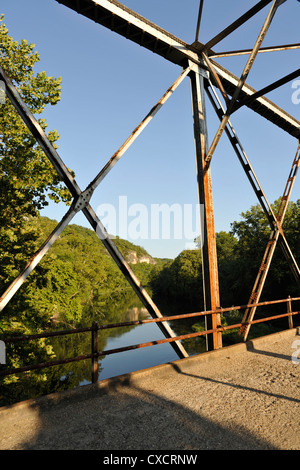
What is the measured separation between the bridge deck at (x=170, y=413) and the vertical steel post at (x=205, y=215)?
104 cm

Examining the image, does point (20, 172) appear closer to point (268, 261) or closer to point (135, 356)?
point (268, 261)

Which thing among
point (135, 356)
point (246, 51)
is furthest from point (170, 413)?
point (135, 356)

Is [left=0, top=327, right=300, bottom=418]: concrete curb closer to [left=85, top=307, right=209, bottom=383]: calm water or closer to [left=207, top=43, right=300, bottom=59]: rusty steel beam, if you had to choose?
[left=207, top=43, right=300, bottom=59]: rusty steel beam

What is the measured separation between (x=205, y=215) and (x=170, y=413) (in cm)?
360

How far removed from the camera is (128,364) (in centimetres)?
2252

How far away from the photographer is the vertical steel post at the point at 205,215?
17.8 feet

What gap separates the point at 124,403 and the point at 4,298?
6.35ft

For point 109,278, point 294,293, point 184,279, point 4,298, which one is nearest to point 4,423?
point 4,298

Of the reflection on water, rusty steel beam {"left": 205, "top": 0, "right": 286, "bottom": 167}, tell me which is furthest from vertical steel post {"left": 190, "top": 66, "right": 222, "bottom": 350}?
the reflection on water

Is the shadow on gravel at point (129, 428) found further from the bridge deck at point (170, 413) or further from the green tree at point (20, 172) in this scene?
the green tree at point (20, 172)

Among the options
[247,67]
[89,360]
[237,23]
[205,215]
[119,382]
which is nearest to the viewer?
[119,382]

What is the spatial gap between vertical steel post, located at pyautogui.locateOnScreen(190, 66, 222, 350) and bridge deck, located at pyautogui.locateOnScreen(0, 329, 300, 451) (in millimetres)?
1042

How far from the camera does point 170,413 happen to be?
3.09 meters
